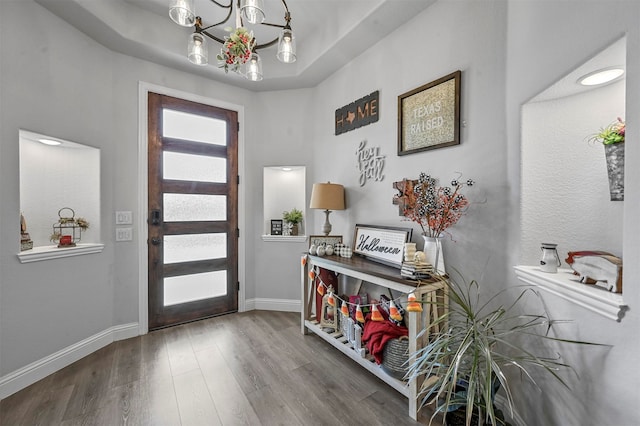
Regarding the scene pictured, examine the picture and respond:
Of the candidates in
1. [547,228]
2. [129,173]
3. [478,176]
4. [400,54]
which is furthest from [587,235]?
[129,173]

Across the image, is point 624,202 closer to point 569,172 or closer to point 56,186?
point 569,172

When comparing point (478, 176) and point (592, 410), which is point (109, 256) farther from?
point (592, 410)

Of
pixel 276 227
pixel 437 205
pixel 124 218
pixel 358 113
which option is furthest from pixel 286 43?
pixel 124 218

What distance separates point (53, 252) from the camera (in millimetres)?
2082

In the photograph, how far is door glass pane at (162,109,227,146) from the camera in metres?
2.90

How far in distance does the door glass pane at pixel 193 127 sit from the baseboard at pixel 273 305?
200 centimetres

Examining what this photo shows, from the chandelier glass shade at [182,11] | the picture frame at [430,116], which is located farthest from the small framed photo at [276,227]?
the chandelier glass shade at [182,11]

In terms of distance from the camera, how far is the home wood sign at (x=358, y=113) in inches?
98.6

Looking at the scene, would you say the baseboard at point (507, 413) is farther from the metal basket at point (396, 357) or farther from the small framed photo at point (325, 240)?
the small framed photo at point (325, 240)

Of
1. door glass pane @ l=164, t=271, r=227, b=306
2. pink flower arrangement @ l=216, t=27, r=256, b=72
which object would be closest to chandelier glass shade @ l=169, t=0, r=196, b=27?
pink flower arrangement @ l=216, t=27, r=256, b=72

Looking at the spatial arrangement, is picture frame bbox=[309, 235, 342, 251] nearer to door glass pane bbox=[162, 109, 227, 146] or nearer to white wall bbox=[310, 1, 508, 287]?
white wall bbox=[310, 1, 508, 287]

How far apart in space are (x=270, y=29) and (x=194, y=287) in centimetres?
293

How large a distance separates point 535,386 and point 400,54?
2448 mm

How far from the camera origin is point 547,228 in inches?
56.7
